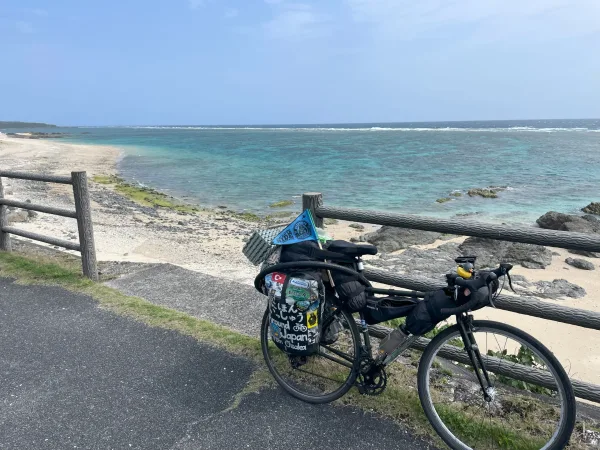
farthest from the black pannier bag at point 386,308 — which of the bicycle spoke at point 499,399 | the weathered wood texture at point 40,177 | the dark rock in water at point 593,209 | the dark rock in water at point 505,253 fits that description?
the dark rock in water at point 593,209

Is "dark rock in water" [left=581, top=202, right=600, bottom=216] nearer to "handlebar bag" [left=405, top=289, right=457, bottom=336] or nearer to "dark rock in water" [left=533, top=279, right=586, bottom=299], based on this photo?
"dark rock in water" [left=533, top=279, right=586, bottom=299]

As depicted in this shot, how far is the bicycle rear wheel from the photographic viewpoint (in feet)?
10.0

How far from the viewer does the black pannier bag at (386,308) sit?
278 centimetres

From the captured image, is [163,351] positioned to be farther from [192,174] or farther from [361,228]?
[192,174]

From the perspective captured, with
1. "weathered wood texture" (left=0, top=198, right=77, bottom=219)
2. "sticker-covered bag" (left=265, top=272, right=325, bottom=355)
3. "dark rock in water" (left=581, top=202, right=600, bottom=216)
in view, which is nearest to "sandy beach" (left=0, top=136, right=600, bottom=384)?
"weathered wood texture" (left=0, top=198, right=77, bottom=219)

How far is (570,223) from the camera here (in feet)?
46.5

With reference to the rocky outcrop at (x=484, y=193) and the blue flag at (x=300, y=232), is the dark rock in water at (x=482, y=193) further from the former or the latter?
the blue flag at (x=300, y=232)

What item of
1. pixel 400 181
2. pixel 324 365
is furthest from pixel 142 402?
pixel 400 181

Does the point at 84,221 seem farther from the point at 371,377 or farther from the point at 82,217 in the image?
the point at 371,377

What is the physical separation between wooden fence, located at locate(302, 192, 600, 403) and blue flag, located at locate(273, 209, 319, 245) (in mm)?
785

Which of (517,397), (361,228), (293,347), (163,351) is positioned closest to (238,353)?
(163,351)

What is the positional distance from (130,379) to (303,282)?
70.1 inches

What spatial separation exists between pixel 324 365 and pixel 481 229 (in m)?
1.62

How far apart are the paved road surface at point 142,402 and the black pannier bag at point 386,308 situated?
29.1 inches
